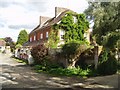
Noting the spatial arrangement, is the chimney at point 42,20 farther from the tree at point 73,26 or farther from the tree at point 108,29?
the tree at point 108,29

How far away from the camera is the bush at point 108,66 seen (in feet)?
55.6

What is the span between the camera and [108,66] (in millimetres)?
17016

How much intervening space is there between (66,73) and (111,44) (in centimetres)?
440

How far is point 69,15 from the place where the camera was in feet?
115

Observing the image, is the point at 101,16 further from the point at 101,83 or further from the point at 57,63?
the point at 57,63

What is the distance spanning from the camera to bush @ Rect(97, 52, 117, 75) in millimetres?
16953

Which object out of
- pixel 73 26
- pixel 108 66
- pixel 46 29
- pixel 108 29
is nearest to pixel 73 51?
pixel 108 66

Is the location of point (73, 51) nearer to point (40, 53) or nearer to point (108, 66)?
point (108, 66)

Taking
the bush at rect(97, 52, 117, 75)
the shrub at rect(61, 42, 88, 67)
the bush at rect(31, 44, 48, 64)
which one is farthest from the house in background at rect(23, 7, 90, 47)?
the bush at rect(97, 52, 117, 75)

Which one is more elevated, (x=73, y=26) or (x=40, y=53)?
(x=73, y=26)

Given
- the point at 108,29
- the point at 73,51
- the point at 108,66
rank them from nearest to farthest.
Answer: the point at 108,29
the point at 108,66
the point at 73,51

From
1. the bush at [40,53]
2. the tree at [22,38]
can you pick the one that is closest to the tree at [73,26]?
the bush at [40,53]

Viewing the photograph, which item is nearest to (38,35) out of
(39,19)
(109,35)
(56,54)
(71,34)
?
(39,19)

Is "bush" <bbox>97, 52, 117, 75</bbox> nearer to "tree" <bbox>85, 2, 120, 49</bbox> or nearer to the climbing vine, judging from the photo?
"tree" <bbox>85, 2, 120, 49</bbox>
